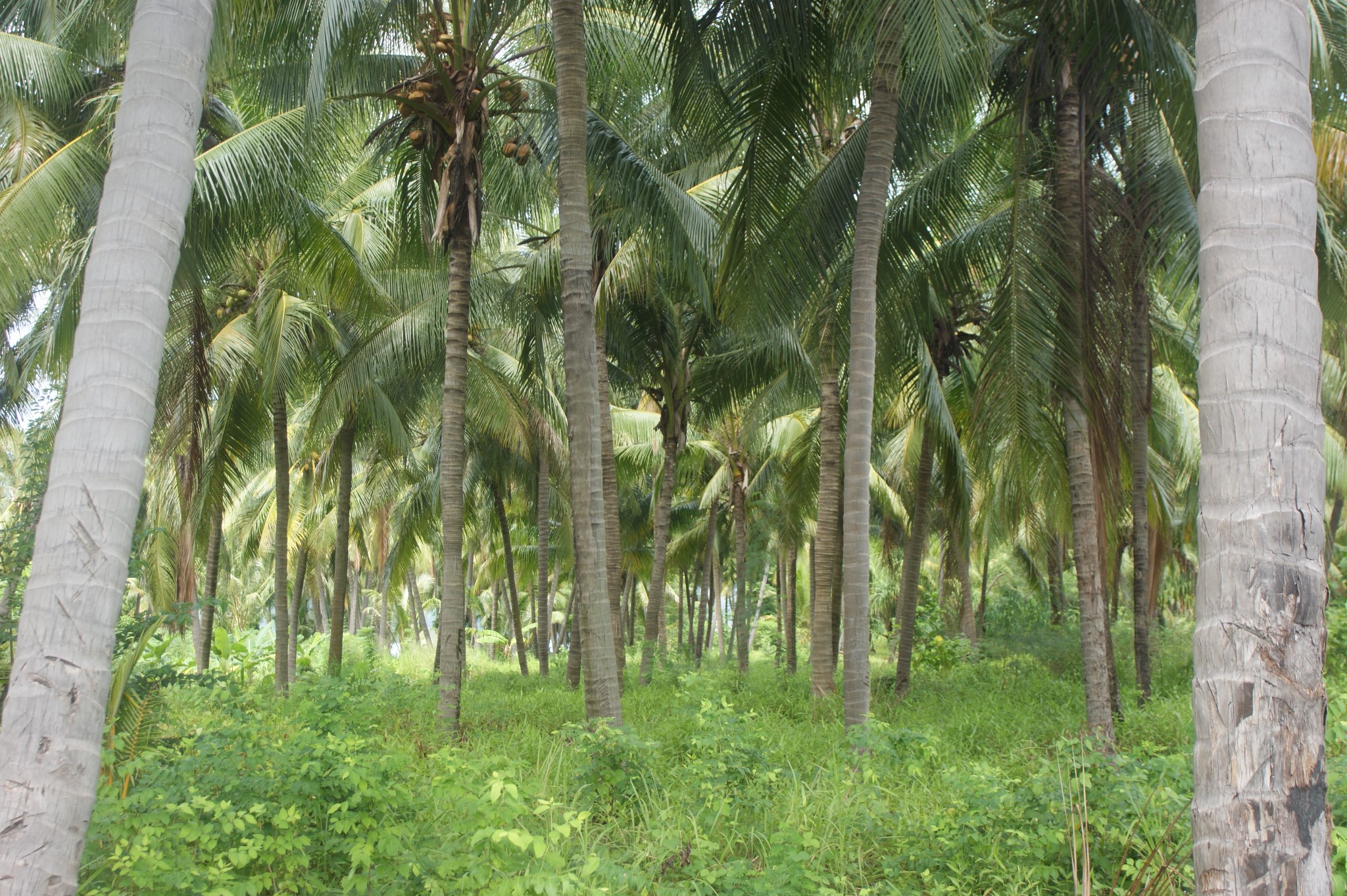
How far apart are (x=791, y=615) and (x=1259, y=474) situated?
64.2 ft

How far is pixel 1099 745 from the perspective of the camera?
6621 millimetres

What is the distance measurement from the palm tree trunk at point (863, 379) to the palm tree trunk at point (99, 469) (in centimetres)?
555

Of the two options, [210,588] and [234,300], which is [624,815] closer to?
[234,300]

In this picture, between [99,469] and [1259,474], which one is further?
[99,469]

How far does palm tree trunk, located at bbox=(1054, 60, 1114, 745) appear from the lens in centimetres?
798

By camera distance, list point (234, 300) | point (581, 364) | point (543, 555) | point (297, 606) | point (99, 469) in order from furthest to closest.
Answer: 1. point (297, 606)
2. point (543, 555)
3. point (234, 300)
4. point (581, 364)
5. point (99, 469)

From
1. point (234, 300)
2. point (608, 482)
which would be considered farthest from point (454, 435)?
point (234, 300)

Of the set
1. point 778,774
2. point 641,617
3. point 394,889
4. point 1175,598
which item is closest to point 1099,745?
point 778,774

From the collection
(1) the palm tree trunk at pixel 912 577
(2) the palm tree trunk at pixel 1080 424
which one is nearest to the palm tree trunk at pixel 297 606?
(1) the palm tree trunk at pixel 912 577

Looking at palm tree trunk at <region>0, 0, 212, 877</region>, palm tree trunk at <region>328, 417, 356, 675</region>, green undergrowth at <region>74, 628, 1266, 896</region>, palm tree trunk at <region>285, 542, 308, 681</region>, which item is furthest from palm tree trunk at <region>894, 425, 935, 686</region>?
palm tree trunk at <region>0, 0, 212, 877</region>

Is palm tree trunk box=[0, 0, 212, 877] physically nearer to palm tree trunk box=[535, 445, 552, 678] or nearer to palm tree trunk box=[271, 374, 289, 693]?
palm tree trunk box=[271, 374, 289, 693]

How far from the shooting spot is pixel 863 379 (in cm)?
770

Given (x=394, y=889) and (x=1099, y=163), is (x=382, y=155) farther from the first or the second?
(x=394, y=889)

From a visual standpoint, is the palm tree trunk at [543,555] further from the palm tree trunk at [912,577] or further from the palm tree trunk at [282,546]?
the palm tree trunk at [912,577]
